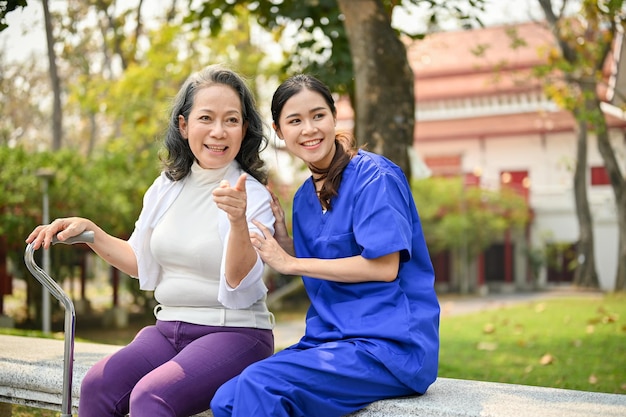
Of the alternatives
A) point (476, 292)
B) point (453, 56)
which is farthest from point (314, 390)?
point (453, 56)

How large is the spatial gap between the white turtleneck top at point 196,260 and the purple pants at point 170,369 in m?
0.04

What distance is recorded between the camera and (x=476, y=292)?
2259 centimetres

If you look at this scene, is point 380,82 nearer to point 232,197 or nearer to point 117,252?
point 117,252

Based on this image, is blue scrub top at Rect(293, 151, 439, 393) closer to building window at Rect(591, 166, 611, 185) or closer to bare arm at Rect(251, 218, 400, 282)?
bare arm at Rect(251, 218, 400, 282)

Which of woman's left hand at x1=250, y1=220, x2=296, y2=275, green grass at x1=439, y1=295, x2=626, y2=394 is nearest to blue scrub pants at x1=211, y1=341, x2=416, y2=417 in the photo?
woman's left hand at x1=250, y1=220, x2=296, y2=275

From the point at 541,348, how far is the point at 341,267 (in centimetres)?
632

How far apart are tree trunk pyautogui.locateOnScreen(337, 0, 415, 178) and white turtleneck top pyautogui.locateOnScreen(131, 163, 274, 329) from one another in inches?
108

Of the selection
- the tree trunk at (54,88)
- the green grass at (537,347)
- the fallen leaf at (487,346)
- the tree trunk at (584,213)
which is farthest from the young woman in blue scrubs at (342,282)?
the tree trunk at (584,213)

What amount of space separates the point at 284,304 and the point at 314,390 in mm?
15723

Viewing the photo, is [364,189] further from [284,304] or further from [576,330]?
[284,304]

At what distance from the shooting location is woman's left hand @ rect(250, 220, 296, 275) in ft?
8.14

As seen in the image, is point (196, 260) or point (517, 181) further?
point (517, 181)

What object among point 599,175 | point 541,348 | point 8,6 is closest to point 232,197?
point 8,6

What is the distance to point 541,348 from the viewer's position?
8.19m
